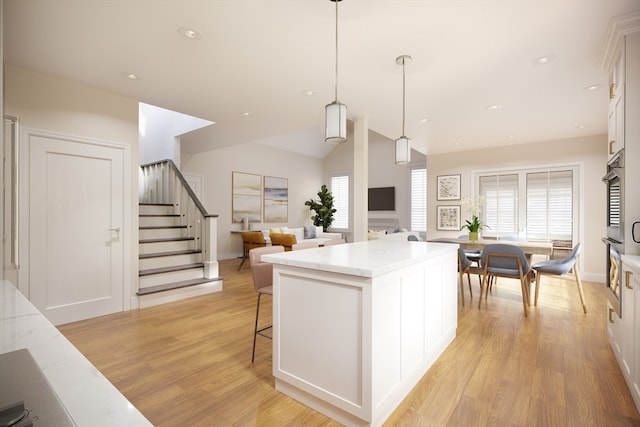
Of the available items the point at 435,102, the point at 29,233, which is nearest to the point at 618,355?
the point at 435,102

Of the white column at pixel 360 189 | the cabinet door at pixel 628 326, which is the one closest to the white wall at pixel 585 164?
the white column at pixel 360 189

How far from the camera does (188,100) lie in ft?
12.4

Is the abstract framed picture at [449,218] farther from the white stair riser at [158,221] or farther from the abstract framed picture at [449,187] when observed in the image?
the white stair riser at [158,221]

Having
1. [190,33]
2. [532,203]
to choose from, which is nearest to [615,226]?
[190,33]

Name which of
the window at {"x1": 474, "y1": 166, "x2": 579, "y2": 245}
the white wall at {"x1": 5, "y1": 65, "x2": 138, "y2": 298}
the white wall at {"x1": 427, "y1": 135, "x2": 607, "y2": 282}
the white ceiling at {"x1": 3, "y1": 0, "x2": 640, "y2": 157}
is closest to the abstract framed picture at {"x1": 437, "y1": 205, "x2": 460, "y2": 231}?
the window at {"x1": 474, "y1": 166, "x2": 579, "y2": 245}

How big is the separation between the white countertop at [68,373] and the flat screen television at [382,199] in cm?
902

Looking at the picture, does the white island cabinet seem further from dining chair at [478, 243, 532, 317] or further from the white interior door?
the white interior door

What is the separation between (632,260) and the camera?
1915 mm

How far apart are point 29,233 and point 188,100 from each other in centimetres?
216

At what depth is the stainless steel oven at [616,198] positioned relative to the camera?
2248mm

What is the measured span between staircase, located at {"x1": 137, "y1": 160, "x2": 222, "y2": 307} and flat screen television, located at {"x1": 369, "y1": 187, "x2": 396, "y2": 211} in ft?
19.7

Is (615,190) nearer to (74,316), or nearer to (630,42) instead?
(630,42)

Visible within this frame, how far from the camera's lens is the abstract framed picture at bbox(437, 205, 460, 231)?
686 cm

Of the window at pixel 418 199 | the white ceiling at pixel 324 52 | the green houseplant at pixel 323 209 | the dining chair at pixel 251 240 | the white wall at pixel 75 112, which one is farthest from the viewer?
the green houseplant at pixel 323 209
